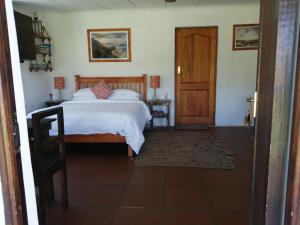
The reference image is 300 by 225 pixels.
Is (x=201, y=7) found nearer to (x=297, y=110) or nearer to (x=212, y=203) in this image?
(x=212, y=203)

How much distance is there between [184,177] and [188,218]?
816 mm

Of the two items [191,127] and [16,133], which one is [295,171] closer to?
[16,133]

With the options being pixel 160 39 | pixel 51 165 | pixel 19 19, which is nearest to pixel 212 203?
pixel 51 165

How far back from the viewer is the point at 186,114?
542cm

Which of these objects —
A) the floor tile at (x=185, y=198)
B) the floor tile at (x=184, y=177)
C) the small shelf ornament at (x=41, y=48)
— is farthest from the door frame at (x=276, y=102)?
the small shelf ornament at (x=41, y=48)

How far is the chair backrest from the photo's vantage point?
70.4 inches

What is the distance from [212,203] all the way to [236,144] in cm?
203

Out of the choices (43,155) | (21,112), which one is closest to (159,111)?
(43,155)

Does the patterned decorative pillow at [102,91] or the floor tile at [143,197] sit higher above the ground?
the patterned decorative pillow at [102,91]

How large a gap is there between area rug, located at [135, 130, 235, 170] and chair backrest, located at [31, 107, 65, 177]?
4.40 feet

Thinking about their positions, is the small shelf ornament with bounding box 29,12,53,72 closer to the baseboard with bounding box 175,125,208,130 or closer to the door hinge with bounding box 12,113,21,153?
the baseboard with bounding box 175,125,208,130

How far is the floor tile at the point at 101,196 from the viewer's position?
235 cm

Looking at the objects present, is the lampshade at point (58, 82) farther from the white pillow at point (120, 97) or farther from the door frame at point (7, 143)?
the door frame at point (7, 143)

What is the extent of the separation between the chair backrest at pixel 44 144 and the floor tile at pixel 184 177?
1245 millimetres
